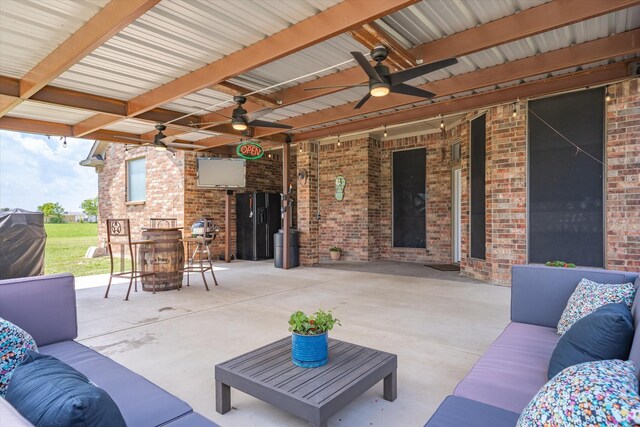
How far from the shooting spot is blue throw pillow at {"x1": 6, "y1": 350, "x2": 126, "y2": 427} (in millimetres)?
849

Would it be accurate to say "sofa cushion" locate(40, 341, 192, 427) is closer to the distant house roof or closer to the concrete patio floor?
the concrete patio floor

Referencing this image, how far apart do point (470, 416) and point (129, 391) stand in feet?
4.84

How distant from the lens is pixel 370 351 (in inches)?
91.7

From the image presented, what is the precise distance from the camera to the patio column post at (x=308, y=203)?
8.45 meters

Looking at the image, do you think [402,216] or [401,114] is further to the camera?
[402,216]

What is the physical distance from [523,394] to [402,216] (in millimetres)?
7682

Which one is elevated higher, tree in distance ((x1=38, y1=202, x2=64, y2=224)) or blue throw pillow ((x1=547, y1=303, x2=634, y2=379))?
tree in distance ((x1=38, y1=202, x2=64, y2=224))

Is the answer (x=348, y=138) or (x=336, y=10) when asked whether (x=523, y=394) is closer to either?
(x=336, y=10)

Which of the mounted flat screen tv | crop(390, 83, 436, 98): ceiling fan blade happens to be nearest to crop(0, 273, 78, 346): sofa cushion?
crop(390, 83, 436, 98): ceiling fan blade

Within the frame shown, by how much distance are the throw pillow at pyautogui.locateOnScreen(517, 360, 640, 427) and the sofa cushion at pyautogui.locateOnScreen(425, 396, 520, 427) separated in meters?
0.34

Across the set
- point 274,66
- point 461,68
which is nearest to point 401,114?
point 461,68

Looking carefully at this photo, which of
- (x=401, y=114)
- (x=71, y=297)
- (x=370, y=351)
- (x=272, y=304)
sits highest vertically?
(x=401, y=114)

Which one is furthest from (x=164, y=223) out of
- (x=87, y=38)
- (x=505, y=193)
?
(x=505, y=193)

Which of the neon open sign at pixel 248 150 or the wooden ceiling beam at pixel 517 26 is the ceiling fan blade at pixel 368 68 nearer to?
the wooden ceiling beam at pixel 517 26
